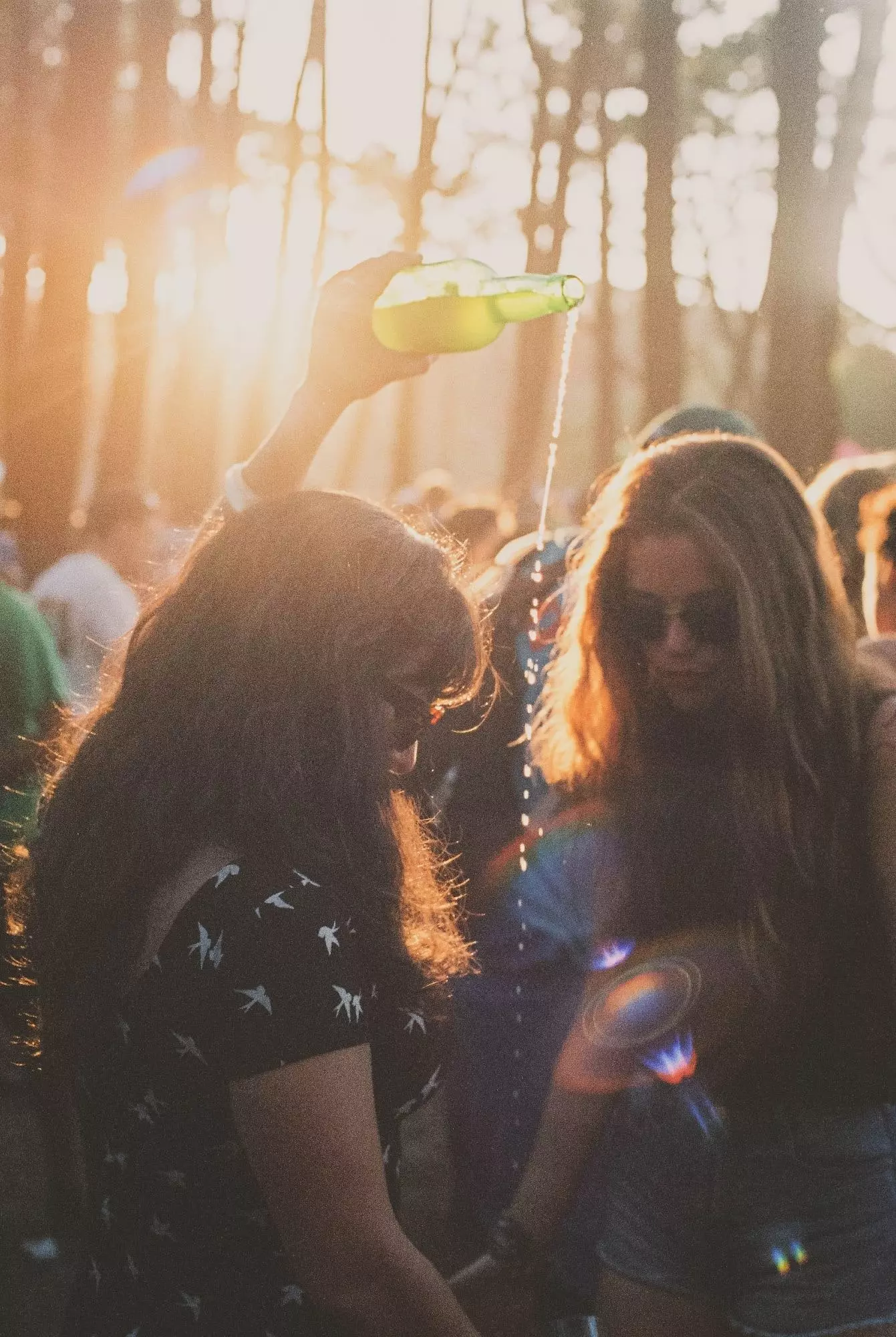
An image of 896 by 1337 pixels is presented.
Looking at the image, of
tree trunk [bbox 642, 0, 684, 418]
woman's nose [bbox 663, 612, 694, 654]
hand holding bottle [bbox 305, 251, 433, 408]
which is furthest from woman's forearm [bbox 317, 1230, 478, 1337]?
tree trunk [bbox 642, 0, 684, 418]

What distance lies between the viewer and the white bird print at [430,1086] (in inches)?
79.8

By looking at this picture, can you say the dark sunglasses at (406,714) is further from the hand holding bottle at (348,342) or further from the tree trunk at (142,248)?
the tree trunk at (142,248)

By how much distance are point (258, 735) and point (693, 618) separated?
38.4 inches

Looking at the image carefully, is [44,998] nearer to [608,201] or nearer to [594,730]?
[594,730]

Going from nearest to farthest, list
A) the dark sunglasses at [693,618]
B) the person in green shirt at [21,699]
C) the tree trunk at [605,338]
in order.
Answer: the dark sunglasses at [693,618], the person in green shirt at [21,699], the tree trunk at [605,338]

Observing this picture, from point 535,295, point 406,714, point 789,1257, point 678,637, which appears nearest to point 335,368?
point 535,295

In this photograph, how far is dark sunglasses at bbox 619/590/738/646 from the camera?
2.58 metres

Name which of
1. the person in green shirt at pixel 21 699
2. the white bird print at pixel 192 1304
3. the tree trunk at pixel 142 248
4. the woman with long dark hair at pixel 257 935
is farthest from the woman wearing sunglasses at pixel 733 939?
the tree trunk at pixel 142 248

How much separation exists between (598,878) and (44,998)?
109 centimetres

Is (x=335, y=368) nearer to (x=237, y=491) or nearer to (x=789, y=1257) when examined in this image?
(x=237, y=491)

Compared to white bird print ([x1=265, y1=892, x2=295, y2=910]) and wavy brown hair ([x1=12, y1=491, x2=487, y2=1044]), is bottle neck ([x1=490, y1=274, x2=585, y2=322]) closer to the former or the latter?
wavy brown hair ([x1=12, y1=491, x2=487, y2=1044])

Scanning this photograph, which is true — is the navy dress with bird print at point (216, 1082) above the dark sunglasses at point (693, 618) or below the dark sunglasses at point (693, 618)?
below

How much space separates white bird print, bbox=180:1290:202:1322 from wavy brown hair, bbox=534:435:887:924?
3.42ft

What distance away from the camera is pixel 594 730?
284 cm
